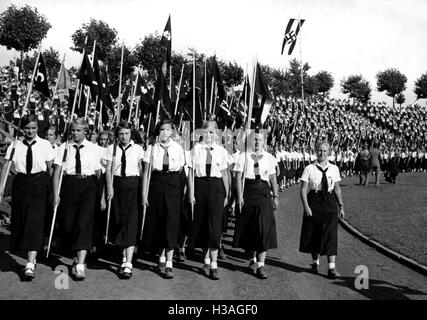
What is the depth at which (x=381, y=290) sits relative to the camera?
714 centimetres

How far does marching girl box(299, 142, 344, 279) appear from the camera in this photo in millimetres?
8148

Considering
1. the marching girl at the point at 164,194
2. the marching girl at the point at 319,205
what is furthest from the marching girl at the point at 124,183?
the marching girl at the point at 319,205

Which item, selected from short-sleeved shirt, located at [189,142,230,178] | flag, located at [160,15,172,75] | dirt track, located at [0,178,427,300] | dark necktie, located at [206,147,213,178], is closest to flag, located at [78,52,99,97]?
flag, located at [160,15,172,75]

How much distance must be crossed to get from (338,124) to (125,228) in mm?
33874

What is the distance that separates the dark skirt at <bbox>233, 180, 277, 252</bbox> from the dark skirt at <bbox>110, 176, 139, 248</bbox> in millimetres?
1629

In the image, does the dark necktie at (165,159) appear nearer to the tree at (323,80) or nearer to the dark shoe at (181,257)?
the dark shoe at (181,257)

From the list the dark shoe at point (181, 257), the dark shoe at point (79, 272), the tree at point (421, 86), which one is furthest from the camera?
the tree at point (421, 86)

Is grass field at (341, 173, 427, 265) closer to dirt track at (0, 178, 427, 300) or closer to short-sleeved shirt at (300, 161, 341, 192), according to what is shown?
dirt track at (0, 178, 427, 300)

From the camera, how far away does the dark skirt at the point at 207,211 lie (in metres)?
7.75

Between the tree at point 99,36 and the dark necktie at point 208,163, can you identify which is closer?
the dark necktie at point 208,163

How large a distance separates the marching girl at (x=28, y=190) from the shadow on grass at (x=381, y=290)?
4194 mm

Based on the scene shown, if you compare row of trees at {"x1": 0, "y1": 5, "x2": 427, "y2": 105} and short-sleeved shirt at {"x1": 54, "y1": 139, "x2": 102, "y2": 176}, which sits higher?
row of trees at {"x1": 0, "y1": 5, "x2": 427, "y2": 105}
